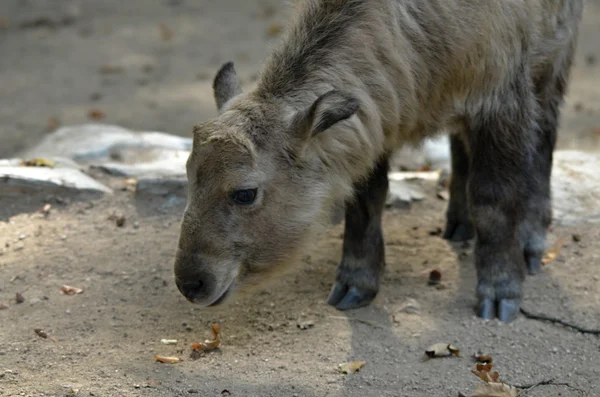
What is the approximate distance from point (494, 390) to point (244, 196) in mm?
1489

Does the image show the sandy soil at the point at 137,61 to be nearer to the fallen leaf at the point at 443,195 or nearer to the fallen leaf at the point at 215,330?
the fallen leaf at the point at 443,195

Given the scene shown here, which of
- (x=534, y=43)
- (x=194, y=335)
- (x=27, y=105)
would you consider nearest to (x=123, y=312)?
(x=194, y=335)

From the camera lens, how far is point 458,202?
246 inches

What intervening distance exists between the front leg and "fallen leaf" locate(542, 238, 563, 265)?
1110 millimetres

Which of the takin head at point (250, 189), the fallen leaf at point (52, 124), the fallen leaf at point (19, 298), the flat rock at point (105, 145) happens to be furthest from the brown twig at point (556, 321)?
the fallen leaf at point (52, 124)

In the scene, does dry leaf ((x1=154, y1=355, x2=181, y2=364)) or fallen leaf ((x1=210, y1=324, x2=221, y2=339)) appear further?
fallen leaf ((x1=210, y1=324, x2=221, y2=339))

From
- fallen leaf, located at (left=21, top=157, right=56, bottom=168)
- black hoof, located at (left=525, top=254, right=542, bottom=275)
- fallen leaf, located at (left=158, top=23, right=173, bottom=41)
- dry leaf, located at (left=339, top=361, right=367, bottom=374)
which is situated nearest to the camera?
dry leaf, located at (left=339, top=361, right=367, bottom=374)

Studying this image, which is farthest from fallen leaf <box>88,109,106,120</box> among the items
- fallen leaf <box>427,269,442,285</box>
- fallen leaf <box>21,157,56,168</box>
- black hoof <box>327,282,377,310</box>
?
fallen leaf <box>427,269,442,285</box>

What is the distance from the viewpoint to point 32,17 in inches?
472

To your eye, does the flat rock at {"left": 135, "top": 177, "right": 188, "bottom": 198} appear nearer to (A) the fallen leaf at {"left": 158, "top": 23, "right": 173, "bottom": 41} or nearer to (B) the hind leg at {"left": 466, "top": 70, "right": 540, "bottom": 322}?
(B) the hind leg at {"left": 466, "top": 70, "right": 540, "bottom": 322}

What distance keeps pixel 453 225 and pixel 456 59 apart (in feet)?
5.43

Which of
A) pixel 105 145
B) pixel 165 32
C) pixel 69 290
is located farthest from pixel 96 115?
pixel 69 290

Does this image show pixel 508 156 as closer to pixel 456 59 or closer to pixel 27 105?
pixel 456 59

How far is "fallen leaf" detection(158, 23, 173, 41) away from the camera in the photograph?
A: 451 inches
